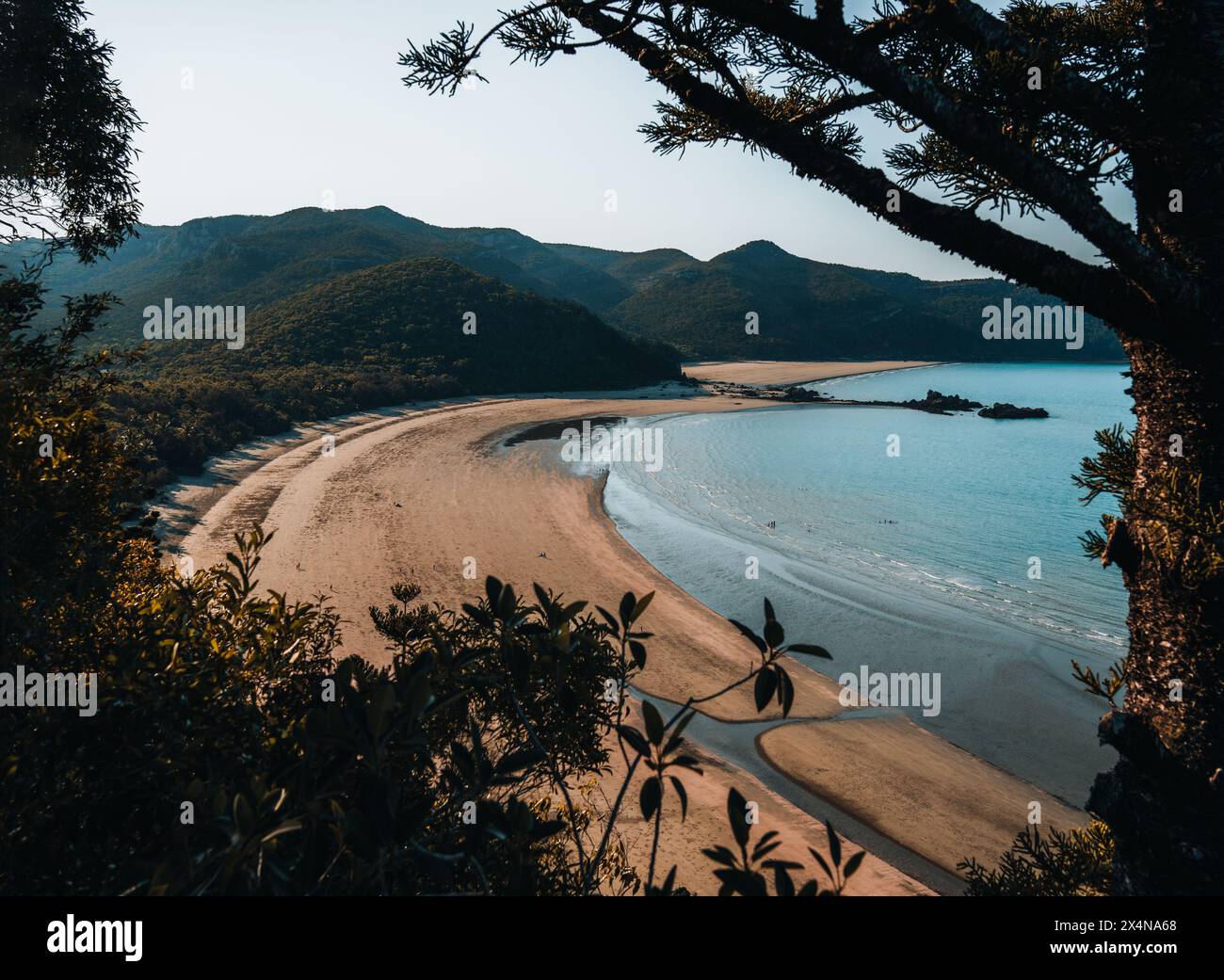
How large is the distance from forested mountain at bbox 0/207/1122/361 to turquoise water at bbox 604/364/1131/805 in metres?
67.9

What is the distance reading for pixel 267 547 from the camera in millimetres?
17922

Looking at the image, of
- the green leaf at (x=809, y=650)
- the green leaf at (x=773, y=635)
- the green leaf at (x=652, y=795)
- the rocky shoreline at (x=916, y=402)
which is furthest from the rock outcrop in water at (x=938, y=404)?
the green leaf at (x=652, y=795)

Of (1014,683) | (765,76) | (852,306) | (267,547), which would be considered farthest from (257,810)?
(852,306)

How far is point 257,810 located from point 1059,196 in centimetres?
371

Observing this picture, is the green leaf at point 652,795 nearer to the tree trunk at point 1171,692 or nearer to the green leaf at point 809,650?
the green leaf at point 809,650

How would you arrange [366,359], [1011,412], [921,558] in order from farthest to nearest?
[1011,412], [366,359], [921,558]

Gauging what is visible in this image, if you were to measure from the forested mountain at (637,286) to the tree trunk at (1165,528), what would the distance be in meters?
85.8

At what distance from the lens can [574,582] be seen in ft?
58.3

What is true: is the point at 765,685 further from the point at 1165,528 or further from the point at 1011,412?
the point at 1011,412

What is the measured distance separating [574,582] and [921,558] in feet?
41.3

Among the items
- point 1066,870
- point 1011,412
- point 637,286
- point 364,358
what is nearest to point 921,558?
point 1066,870

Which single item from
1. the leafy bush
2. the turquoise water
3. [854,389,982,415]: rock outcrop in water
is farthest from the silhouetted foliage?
[854,389,982,415]: rock outcrop in water

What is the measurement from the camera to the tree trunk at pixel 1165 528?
273 cm
